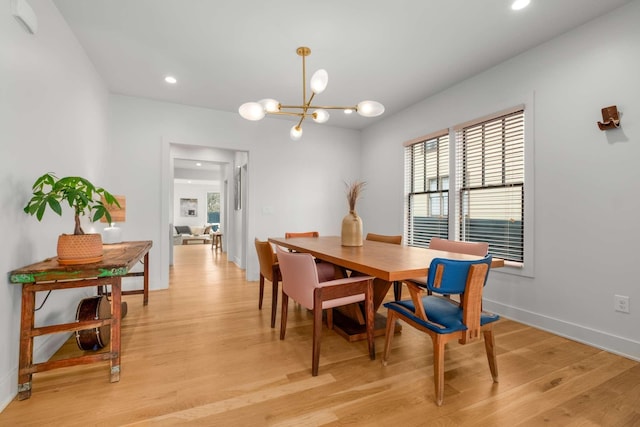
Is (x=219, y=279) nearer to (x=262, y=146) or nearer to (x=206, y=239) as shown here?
(x=262, y=146)

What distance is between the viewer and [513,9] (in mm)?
2199

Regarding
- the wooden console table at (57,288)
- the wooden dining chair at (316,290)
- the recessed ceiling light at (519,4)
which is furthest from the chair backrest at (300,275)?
the recessed ceiling light at (519,4)

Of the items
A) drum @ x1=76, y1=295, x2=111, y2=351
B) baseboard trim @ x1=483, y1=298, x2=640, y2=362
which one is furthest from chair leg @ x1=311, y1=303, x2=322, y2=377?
baseboard trim @ x1=483, y1=298, x2=640, y2=362

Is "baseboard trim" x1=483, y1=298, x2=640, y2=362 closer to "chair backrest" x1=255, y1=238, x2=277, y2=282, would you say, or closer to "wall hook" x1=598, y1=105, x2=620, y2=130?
"wall hook" x1=598, y1=105, x2=620, y2=130

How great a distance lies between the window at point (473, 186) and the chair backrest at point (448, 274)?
1837 millimetres

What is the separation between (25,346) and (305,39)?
116 inches

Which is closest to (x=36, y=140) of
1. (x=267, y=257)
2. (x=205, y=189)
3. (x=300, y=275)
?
(x=267, y=257)

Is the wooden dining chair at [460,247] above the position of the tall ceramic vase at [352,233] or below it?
below

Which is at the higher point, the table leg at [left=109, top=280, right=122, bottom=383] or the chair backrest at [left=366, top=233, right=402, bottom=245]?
the chair backrest at [left=366, top=233, right=402, bottom=245]

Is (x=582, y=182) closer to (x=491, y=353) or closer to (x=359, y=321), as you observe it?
(x=491, y=353)

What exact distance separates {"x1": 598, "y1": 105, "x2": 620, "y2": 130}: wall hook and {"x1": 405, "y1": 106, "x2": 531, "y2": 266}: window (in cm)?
A: 62

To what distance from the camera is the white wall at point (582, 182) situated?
7.08 feet

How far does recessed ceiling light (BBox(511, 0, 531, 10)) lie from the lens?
2.11 meters

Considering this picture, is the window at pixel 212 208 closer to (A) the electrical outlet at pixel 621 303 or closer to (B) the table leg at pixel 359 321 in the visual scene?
(B) the table leg at pixel 359 321
